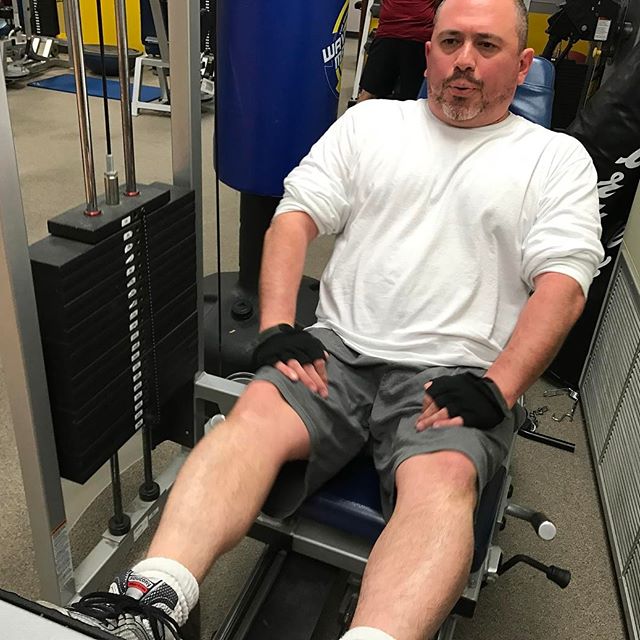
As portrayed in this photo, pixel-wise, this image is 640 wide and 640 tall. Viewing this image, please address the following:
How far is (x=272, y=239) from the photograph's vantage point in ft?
5.33

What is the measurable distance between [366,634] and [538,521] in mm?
711

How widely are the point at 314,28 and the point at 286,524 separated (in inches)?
49.6

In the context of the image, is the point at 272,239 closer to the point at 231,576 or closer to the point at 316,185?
the point at 316,185

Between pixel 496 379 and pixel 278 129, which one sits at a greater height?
pixel 278 129

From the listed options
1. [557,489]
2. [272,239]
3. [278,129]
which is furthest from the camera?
[557,489]

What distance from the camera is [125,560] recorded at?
178 cm

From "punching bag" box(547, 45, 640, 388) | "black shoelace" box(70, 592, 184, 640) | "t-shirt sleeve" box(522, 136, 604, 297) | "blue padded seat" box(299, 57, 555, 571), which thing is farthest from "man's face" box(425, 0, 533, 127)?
"black shoelace" box(70, 592, 184, 640)

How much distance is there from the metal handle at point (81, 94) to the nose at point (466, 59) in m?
0.82

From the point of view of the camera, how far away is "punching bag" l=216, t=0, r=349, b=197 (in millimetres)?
1793

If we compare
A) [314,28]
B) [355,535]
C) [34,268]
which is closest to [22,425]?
[34,268]

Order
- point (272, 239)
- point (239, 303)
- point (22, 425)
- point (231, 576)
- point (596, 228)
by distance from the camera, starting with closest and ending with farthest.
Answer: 1. point (22, 425)
2. point (596, 228)
3. point (272, 239)
4. point (231, 576)
5. point (239, 303)

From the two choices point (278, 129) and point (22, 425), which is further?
Result: point (278, 129)

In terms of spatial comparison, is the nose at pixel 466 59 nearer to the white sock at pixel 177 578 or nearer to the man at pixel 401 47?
the white sock at pixel 177 578

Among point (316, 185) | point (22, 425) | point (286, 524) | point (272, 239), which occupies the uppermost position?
point (316, 185)
